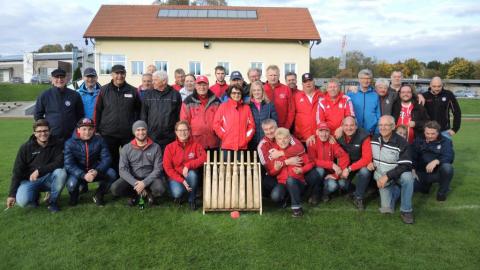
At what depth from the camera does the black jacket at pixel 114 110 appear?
5.81 m

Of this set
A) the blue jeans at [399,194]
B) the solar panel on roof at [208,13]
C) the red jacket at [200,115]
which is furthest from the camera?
the solar panel on roof at [208,13]

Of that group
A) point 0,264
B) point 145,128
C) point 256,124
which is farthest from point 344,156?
point 0,264

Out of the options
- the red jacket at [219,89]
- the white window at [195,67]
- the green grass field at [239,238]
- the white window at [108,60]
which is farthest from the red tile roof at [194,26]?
the green grass field at [239,238]

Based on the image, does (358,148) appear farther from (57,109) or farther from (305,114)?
(57,109)

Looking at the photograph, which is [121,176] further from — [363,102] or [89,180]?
[363,102]

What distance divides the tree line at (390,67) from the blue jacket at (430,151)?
61.6m

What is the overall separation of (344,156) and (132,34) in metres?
25.1

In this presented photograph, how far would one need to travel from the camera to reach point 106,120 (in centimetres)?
583

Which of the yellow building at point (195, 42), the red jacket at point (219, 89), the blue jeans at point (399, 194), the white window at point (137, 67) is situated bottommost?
the blue jeans at point (399, 194)

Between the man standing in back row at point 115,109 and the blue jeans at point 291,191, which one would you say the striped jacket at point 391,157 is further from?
the man standing in back row at point 115,109

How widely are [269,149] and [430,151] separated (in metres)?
2.68

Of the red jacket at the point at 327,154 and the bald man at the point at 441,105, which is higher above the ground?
the bald man at the point at 441,105

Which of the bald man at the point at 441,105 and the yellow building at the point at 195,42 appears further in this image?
the yellow building at the point at 195,42

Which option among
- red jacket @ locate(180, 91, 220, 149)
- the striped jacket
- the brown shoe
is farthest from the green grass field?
red jacket @ locate(180, 91, 220, 149)
